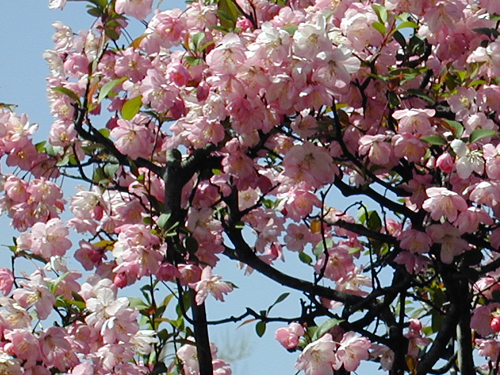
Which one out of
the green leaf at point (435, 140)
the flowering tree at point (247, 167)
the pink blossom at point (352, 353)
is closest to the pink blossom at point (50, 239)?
the flowering tree at point (247, 167)

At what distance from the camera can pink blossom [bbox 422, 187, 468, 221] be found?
2609mm

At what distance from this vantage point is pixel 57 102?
2.96 metres

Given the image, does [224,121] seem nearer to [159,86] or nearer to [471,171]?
[159,86]

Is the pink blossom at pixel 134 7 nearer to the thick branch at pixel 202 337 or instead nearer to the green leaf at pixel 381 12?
the green leaf at pixel 381 12

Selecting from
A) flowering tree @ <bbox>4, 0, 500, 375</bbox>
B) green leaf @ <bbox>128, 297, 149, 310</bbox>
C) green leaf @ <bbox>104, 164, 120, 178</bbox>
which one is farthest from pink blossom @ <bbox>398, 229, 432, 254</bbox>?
green leaf @ <bbox>104, 164, 120, 178</bbox>

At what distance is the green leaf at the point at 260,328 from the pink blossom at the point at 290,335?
0.16ft

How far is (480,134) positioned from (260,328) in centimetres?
99

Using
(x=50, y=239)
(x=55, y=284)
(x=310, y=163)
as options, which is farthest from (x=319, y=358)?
(x=50, y=239)

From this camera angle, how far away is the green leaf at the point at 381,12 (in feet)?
8.76

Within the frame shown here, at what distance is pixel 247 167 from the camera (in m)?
2.87

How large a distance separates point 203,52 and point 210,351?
0.92m

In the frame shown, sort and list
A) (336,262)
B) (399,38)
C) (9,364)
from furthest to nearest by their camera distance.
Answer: (336,262) < (399,38) < (9,364)

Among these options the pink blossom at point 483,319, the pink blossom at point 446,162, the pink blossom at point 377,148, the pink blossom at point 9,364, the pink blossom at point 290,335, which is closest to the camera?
the pink blossom at point 9,364

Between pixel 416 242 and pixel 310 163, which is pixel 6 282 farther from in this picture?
pixel 416 242
